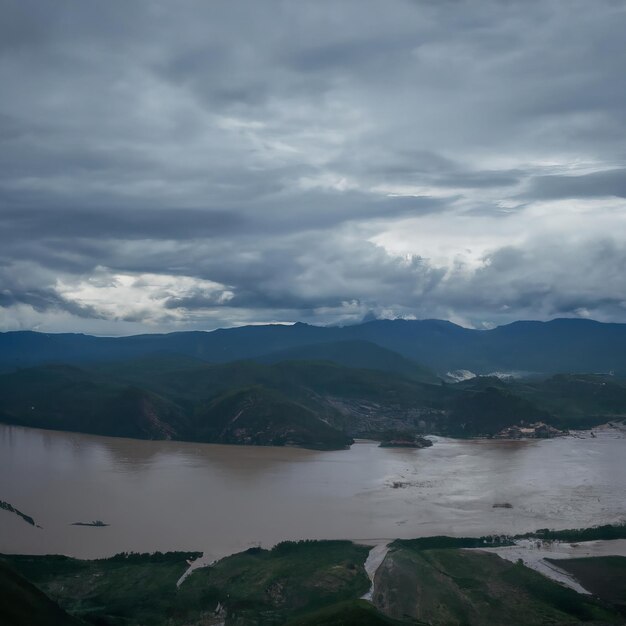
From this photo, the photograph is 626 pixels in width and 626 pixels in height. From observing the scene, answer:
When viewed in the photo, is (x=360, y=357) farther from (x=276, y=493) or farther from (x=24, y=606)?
(x=24, y=606)

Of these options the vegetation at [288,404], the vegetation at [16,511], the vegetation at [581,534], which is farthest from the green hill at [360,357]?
the vegetation at [581,534]

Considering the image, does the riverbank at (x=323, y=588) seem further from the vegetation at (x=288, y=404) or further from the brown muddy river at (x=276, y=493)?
the vegetation at (x=288, y=404)

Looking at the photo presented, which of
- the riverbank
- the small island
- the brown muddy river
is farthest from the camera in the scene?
the small island

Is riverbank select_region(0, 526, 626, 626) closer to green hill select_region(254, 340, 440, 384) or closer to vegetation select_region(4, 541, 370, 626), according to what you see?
vegetation select_region(4, 541, 370, 626)

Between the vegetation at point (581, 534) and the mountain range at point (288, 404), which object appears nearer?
the vegetation at point (581, 534)

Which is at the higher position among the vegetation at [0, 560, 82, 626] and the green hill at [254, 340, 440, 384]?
the green hill at [254, 340, 440, 384]

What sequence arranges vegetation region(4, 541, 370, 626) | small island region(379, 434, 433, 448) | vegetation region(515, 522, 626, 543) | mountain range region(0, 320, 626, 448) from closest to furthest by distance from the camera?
vegetation region(4, 541, 370, 626) < vegetation region(515, 522, 626, 543) < small island region(379, 434, 433, 448) < mountain range region(0, 320, 626, 448)

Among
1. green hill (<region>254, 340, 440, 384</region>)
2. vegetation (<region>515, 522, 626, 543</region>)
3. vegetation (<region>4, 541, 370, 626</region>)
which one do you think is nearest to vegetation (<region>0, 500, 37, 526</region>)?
vegetation (<region>4, 541, 370, 626</region>)

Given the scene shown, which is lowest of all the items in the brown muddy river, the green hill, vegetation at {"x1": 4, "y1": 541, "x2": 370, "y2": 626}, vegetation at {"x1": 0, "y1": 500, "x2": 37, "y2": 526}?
the brown muddy river

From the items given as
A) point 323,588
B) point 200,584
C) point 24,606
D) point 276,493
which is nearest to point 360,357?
point 276,493
